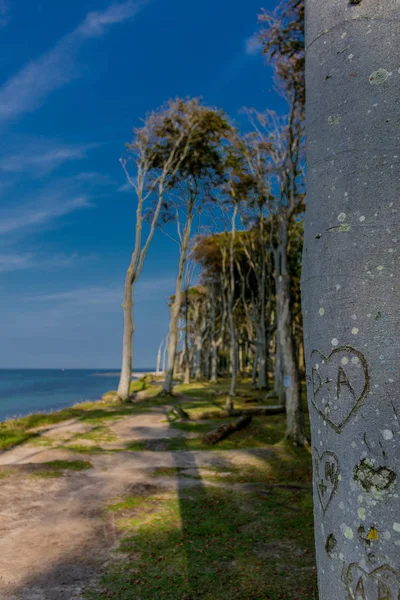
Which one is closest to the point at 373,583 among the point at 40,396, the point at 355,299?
the point at 355,299

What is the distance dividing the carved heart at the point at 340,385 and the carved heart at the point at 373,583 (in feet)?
1.27

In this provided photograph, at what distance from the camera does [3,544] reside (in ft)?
16.5

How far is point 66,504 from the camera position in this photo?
650 cm

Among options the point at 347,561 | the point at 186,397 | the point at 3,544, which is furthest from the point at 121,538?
the point at 186,397

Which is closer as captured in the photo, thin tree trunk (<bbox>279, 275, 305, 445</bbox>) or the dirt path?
the dirt path

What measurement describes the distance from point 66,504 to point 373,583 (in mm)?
6227

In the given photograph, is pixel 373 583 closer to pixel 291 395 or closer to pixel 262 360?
pixel 291 395

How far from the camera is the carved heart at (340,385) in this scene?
4.33 ft

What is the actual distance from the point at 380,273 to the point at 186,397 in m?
21.3

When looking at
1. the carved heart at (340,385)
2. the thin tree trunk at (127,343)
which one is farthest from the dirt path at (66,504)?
the thin tree trunk at (127,343)

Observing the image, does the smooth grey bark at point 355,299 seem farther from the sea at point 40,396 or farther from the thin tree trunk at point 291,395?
the sea at point 40,396

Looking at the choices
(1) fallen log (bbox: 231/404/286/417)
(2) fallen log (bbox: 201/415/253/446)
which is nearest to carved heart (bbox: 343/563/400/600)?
(2) fallen log (bbox: 201/415/253/446)

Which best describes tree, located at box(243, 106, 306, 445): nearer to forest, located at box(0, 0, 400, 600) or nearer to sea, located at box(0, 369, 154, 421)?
forest, located at box(0, 0, 400, 600)

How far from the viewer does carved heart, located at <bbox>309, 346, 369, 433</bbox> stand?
4.33 feet
